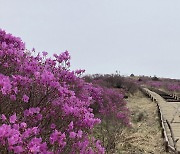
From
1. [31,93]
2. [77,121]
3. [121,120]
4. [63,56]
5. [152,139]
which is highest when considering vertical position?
[63,56]

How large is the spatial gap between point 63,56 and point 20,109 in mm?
1820

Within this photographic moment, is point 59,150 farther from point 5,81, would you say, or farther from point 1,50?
point 1,50

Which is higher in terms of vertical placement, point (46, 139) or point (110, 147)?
point (46, 139)

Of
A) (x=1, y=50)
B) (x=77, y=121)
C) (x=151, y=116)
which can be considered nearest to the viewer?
(x=77, y=121)

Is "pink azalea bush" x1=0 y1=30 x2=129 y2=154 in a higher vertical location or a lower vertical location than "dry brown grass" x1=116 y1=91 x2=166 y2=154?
higher

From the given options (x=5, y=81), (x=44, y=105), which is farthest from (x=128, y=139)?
(x=5, y=81)

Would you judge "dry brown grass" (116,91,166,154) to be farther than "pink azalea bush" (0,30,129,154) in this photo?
Yes

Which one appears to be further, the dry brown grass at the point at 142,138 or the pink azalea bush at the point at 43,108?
the dry brown grass at the point at 142,138

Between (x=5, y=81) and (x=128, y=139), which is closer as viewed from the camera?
(x=5, y=81)

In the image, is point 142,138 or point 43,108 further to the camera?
point 142,138

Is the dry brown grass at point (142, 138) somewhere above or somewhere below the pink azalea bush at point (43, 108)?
below

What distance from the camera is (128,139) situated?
1186 centimetres

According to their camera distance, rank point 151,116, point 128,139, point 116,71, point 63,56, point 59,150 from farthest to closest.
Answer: point 116,71
point 151,116
point 128,139
point 63,56
point 59,150

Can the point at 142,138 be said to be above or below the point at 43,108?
below
